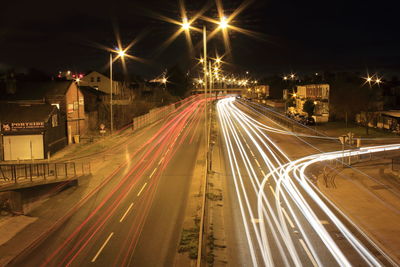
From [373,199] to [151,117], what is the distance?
41.7 metres

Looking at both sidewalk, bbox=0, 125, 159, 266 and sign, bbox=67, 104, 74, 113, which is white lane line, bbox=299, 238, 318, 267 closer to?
sidewalk, bbox=0, 125, 159, 266

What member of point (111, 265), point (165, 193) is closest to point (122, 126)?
point (165, 193)

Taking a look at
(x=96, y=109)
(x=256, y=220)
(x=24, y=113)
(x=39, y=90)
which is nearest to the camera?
(x=256, y=220)

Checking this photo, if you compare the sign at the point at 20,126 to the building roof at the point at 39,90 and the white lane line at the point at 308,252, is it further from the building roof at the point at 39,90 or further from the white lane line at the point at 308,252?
the white lane line at the point at 308,252

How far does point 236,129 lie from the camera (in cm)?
4838

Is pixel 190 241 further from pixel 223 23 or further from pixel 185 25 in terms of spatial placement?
pixel 223 23

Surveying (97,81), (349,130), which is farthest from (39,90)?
(97,81)

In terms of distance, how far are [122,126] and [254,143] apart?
2129cm

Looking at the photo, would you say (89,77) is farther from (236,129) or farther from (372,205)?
(372,205)

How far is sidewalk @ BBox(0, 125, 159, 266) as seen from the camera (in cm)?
1342

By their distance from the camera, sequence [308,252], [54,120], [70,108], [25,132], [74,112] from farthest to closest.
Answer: [74,112] → [70,108] → [54,120] → [25,132] → [308,252]

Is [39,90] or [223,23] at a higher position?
[223,23]

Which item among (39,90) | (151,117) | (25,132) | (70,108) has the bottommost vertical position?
(151,117)

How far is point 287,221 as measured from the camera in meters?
15.0
